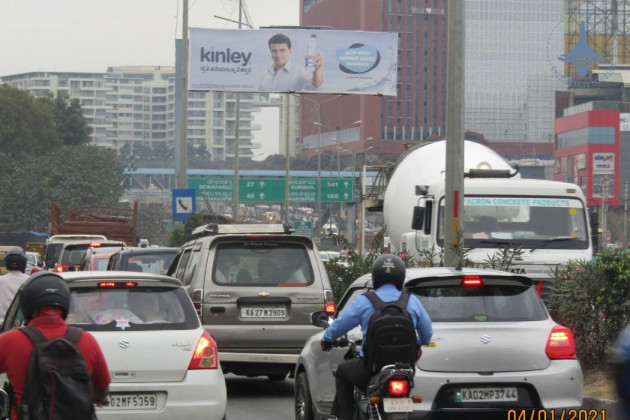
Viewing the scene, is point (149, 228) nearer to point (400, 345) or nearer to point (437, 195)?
point (437, 195)

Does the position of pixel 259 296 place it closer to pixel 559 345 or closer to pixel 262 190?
pixel 559 345

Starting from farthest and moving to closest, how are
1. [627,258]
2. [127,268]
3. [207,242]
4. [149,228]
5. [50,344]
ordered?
1. [149,228]
2. [127,268]
3. [207,242]
4. [627,258]
5. [50,344]

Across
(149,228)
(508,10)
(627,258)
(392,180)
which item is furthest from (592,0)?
(627,258)

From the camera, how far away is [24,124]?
93625mm

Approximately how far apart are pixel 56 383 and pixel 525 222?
43.5 ft

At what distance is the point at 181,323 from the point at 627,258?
5.60 metres

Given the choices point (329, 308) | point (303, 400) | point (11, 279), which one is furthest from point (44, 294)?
point (329, 308)

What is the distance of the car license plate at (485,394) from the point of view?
8.76 meters

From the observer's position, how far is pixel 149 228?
101938 millimetres

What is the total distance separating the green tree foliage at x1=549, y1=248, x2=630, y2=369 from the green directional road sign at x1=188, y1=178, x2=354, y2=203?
139ft

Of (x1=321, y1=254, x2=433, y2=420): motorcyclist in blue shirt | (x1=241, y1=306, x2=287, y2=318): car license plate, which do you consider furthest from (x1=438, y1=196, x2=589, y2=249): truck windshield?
(x1=321, y1=254, x2=433, y2=420): motorcyclist in blue shirt

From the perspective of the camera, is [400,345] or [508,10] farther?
[508,10]

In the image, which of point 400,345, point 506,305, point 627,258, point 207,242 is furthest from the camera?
point 207,242

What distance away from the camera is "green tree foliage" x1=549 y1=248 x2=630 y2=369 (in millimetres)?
13164
